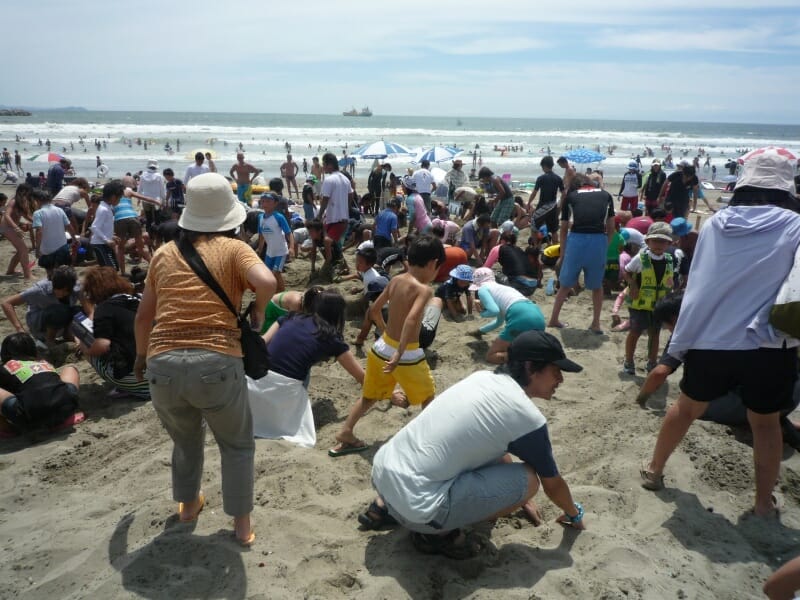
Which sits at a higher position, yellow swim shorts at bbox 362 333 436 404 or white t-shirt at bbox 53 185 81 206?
white t-shirt at bbox 53 185 81 206

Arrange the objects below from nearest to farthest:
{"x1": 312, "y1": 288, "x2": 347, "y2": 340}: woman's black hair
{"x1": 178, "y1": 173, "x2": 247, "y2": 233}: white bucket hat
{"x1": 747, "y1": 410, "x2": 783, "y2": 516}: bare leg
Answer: {"x1": 178, "y1": 173, "x2": 247, "y2": 233}: white bucket hat → {"x1": 747, "y1": 410, "x2": 783, "y2": 516}: bare leg → {"x1": 312, "y1": 288, "x2": 347, "y2": 340}: woman's black hair

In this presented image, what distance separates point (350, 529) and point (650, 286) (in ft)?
10.6

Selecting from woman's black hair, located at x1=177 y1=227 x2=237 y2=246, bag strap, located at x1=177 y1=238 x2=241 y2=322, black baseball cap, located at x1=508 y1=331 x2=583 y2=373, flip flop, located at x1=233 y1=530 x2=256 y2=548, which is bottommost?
flip flop, located at x1=233 y1=530 x2=256 y2=548

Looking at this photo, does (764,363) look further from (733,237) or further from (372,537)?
(372,537)

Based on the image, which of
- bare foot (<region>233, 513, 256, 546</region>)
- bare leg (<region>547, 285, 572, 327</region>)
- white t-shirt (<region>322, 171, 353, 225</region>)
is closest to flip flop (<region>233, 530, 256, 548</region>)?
bare foot (<region>233, 513, 256, 546</region>)

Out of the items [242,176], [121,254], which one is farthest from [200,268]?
[242,176]

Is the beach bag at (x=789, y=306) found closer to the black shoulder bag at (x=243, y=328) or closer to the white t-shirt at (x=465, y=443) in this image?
the white t-shirt at (x=465, y=443)

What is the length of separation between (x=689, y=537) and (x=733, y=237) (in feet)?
4.96

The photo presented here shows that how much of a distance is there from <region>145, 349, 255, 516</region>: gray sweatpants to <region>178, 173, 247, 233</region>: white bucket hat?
587 millimetres

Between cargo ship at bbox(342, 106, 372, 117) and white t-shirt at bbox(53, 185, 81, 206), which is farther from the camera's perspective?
cargo ship at bbox(342, 106, 372, 117)

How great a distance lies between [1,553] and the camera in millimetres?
2771

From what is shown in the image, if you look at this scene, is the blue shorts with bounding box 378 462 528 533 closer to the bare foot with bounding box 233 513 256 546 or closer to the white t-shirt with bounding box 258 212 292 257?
the bare foot with bounding box 233 513 256 546

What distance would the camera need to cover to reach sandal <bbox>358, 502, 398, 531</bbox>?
2.83m

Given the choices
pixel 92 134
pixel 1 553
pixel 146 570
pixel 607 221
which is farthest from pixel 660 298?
pixel 92 134
